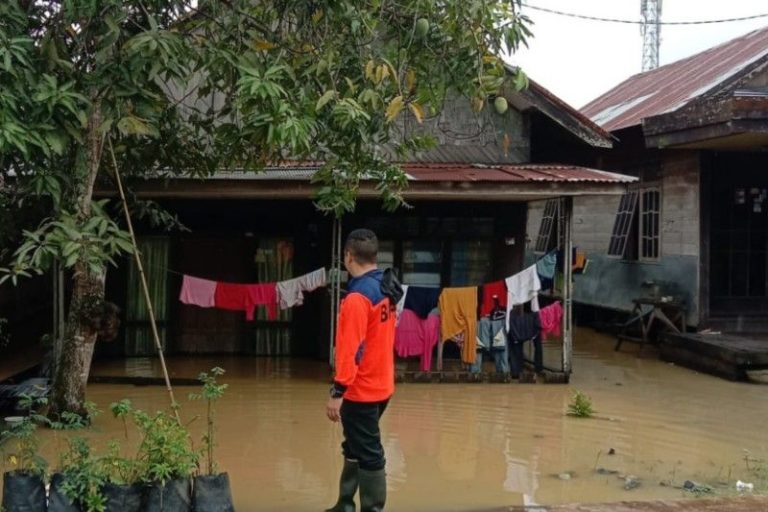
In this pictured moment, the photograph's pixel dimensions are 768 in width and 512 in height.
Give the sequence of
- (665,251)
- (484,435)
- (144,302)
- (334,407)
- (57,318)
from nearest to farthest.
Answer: (334,407) < (484,435) < (57,318) < (144,302) < (665,251)

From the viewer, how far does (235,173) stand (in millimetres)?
11625

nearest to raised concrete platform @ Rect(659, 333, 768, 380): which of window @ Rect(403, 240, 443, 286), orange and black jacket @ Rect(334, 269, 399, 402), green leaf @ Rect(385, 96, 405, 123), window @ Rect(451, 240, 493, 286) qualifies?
window @ Rect(451, 240, 493, 286)

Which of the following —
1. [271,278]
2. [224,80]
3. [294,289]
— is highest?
[224,80]

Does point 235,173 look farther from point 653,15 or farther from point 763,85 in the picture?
point 653,15

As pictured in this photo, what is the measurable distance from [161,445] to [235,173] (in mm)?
6561

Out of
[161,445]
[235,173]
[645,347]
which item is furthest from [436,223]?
[161,445]

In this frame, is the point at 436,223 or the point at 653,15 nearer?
the point at 436,223

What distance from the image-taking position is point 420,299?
12.3 metres

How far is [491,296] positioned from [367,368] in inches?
269

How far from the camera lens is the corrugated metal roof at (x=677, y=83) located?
49.8ft

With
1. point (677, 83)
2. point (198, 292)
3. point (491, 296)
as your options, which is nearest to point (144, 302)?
point (198, 292)

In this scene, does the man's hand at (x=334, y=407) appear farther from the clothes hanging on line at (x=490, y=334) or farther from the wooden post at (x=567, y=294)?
the wooden post at (x=567, y=294)

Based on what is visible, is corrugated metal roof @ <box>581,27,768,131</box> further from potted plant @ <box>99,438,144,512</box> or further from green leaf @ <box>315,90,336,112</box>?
potted plant @ <box>99,438,144,512</box>

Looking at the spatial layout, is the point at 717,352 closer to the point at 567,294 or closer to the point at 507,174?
the point at 567,294
